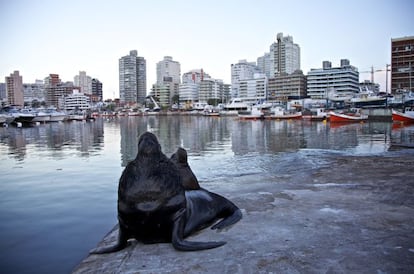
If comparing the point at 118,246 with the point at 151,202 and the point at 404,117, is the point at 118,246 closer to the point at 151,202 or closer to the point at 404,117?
the point at 151,202

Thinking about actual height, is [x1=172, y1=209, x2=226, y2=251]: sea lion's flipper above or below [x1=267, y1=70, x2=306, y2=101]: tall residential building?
below

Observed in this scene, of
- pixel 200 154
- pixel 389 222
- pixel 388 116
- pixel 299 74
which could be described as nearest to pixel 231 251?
pixel 389 222

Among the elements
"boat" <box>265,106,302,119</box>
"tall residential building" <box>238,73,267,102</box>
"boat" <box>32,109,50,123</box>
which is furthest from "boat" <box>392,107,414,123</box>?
"tall residential building" <box>238,73,267,102</box>

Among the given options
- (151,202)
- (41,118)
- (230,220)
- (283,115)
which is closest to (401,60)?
(283,115)

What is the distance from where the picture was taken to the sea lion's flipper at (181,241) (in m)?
4.18

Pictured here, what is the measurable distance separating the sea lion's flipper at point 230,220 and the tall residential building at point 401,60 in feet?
403

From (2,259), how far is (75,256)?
1.08 metres

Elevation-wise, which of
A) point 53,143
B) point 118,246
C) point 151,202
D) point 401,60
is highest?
point 401,60

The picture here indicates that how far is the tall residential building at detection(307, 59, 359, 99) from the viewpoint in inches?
5271

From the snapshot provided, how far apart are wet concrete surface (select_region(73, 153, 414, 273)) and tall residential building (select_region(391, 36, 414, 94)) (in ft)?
398

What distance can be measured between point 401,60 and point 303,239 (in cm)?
13110

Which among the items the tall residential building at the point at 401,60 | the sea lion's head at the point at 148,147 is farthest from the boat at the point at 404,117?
the tall residential building at the point at 401,60

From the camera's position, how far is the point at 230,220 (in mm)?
5328

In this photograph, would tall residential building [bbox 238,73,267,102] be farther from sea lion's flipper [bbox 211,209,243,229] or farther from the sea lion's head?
the sea lion's head
